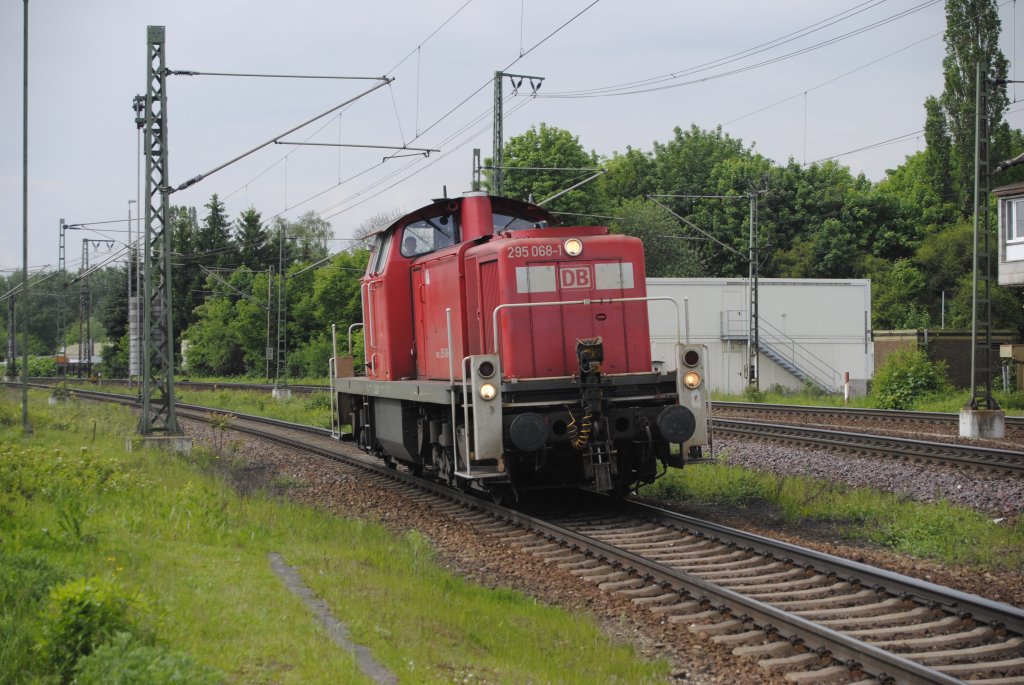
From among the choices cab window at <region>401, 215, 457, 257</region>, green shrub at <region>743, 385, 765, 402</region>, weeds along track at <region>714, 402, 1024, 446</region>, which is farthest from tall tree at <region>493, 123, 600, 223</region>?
cab window at <region>401, 215, 457, 257</region>

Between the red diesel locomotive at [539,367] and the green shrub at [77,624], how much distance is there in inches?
198

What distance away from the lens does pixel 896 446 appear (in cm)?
1546

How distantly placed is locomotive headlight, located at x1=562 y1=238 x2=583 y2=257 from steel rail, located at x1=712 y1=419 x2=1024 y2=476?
260 inches

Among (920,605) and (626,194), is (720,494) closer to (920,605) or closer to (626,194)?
(920,605)

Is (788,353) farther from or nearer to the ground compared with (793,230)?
nearer to the ground

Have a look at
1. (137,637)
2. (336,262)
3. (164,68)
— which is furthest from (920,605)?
(336,262)

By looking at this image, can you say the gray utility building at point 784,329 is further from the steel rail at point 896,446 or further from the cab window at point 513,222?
the cab window at point 513,222

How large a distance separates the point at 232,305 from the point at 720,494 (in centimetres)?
5915

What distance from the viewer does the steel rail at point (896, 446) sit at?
1354cm

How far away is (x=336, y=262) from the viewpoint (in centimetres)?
5441

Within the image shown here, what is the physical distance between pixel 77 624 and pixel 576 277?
686 cm

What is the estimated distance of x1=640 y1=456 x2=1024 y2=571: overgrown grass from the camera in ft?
28.8

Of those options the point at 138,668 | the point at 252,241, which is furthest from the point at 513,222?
the point at 252,241

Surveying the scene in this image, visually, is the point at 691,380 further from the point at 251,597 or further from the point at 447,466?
the point at 251,597
